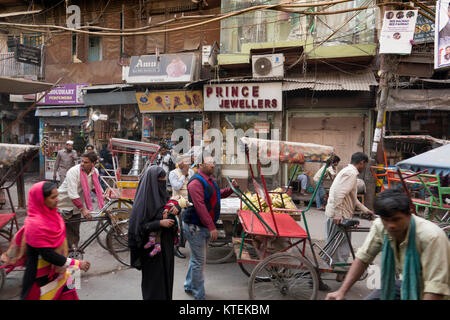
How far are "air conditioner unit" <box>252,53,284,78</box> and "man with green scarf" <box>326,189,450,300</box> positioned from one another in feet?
30.0

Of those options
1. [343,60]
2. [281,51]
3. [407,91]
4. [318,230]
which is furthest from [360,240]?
[281,51]

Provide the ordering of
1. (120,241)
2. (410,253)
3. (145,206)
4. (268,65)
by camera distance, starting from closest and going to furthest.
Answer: (410,253) < (145,206) < (120,241) < (268,65)

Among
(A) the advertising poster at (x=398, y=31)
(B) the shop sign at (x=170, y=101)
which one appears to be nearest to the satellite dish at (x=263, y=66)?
(B) the shop sign at (x=170, y=101)

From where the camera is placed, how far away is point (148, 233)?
338 centimetres

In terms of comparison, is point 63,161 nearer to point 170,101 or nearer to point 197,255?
point 170,101

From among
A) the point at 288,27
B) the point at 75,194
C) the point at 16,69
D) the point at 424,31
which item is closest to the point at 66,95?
the point at 16,69

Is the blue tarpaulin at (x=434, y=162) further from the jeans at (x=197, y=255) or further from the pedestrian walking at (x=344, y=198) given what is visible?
the jeans at (x=197, y=255)

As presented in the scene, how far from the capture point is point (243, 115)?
12.0 metres

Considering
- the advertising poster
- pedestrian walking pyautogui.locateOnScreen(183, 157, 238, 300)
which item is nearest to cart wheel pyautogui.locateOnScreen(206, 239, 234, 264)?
pedestrian walking pyautogui.locateOnScreen(183, 157, 238, 300)

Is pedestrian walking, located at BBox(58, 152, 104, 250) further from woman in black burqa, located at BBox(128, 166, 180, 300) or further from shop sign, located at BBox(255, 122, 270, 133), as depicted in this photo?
shop sign, located at BBox(255, 122, 270, 133)

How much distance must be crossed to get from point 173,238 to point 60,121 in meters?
13.7

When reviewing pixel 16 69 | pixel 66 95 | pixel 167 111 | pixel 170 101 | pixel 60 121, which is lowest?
pixel 60 121

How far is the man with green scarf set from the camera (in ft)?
6.33

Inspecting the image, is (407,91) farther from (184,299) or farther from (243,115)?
(184,299)
